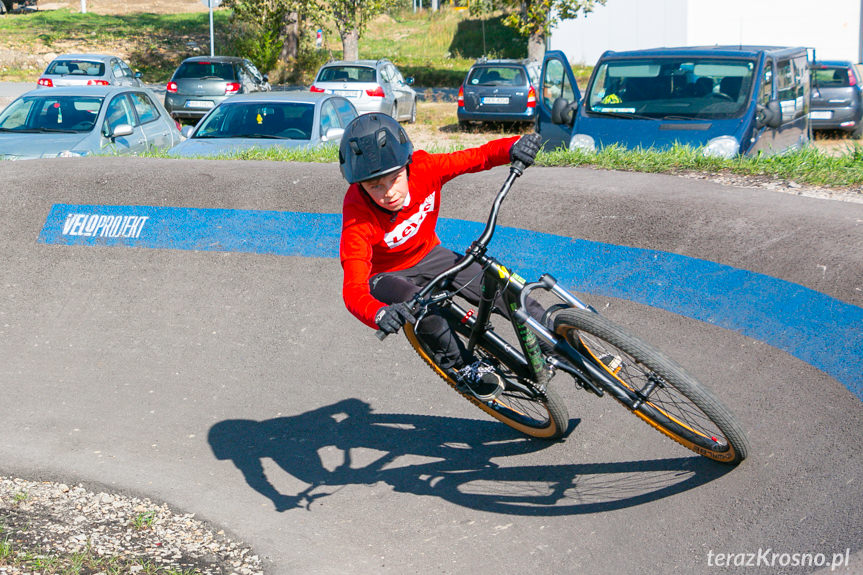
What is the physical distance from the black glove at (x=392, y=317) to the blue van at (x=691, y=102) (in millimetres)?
6835

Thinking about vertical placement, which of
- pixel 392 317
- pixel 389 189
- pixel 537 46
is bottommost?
pixel 392 317

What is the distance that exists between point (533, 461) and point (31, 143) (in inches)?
389

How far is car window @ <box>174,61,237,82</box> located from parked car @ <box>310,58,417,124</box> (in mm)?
2427

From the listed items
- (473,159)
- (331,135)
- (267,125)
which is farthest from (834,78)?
(473,159)

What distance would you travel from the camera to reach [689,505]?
4320mm

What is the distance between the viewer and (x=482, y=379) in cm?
Answer: 468

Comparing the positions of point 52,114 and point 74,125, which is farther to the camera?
point 52,114

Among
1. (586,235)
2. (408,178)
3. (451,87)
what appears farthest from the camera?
(451,87)

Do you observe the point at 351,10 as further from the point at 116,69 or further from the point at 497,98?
the point at 497,98

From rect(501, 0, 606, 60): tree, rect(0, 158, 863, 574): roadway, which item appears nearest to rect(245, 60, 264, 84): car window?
rect(501, 0, 606, 60): tree

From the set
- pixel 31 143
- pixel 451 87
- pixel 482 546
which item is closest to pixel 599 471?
pixel 482 546

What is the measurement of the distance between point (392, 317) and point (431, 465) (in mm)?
1748

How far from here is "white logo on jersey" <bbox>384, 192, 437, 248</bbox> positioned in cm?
465

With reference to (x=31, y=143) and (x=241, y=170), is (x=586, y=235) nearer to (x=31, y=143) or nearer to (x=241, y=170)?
(x=241, y=170)
